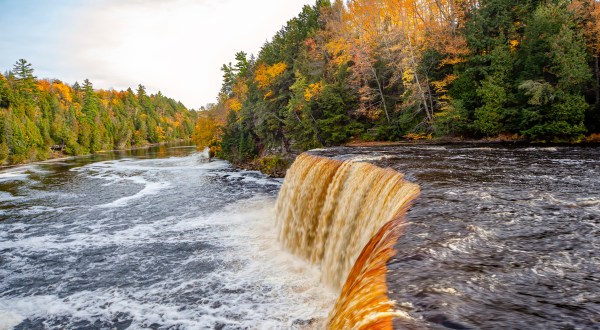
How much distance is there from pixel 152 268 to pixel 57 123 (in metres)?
79.0

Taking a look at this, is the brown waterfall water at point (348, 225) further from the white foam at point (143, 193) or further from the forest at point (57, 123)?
the forest at point (57, 123)

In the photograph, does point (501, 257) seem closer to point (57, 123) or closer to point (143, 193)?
point (143, 193)

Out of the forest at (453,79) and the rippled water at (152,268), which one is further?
the forest at (453,79)

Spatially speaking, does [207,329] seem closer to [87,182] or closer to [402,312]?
[402,312]

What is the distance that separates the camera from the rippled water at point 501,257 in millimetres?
2666

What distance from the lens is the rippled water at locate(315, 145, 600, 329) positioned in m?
2.67

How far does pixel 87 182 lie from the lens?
29281 mm

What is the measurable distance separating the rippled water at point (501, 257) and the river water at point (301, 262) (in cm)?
2

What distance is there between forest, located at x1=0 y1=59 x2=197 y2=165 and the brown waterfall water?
59.1 meters

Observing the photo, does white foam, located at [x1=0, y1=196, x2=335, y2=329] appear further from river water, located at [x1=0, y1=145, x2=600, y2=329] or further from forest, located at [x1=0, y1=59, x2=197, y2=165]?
forest, located at [x1=0, y1=59, x2=197, y2=165]

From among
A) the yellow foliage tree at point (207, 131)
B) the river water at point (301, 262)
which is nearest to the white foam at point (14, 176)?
the river water at point (301, 262)

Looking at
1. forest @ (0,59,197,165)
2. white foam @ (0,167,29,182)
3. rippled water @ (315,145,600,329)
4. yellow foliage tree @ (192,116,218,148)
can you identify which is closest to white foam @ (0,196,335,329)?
rippled water @ (315,145,600,329)

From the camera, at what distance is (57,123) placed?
7169 cm

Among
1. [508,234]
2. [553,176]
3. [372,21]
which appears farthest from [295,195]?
[372,21]
